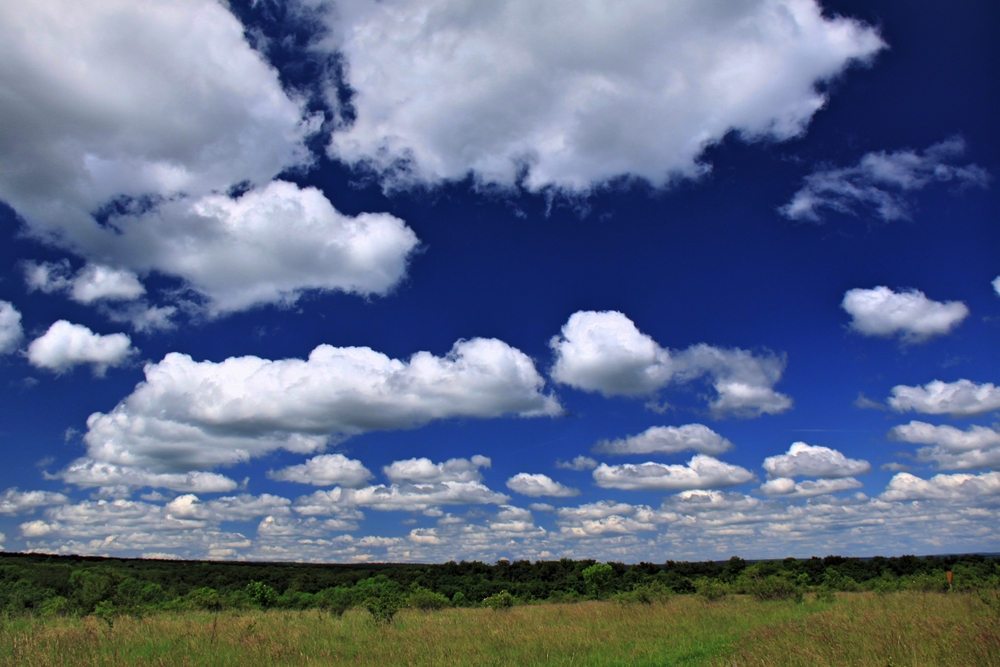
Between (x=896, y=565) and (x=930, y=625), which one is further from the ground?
(x=930, y=625)

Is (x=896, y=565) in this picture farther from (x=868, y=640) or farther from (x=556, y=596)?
(x=868, y=640)

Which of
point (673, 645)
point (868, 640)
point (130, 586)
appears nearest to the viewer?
point (868, 640)

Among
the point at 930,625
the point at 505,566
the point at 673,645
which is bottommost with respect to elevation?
the point at 505,566

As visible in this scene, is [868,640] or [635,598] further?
[635,598]

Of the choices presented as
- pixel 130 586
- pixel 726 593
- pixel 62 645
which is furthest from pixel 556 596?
pixel 62 645

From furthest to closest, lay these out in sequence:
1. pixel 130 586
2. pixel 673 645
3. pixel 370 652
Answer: pixel 130 586
pixel 673 645
pixel 370 652

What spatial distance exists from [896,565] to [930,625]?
62120mm

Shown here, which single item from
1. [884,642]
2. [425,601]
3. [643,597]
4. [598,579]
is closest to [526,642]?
[884,642]

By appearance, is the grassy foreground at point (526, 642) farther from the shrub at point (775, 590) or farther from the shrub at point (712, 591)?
→ the shrub at point (712, 591)

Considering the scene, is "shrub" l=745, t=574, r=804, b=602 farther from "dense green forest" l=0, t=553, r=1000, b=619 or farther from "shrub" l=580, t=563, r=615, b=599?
"shrub" l=580, t=563, r=615, b=599

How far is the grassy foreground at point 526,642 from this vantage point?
11648mm

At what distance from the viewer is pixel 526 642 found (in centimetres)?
1603

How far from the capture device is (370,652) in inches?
611

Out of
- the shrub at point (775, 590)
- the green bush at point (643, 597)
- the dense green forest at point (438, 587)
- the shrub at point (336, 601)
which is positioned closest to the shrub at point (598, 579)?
the dense green forest at point (438, 587)
